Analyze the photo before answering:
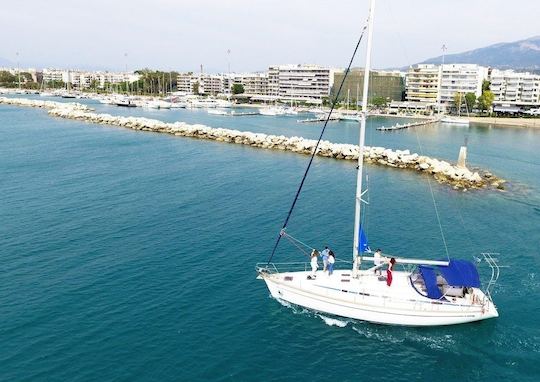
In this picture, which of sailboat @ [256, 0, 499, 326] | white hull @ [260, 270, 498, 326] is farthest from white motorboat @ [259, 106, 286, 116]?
white hull @ [260, 270, 498, 326]

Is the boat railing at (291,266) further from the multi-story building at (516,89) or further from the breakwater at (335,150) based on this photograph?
the multi-story building at (516,89)

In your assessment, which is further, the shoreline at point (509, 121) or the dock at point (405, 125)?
the shoreline at point (509, 121)

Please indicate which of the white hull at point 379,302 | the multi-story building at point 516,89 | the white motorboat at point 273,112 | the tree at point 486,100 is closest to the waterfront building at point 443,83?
the multi-story building at point 516,89

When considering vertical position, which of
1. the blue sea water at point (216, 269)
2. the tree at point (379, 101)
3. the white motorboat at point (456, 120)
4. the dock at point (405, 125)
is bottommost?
the blue sea water at point (216, 269)

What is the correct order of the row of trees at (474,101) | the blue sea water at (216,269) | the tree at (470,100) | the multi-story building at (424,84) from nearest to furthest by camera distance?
the blue sea water at (216,269) → the row of trees at (474,101) → the tree at (470,100) → the multi-story building at (424,84)

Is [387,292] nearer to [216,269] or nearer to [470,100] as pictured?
[216,269]

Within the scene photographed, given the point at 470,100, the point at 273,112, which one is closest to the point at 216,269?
the point at 273,112

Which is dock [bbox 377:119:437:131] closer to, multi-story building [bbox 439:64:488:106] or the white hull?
multi-story building [bbox 439:64:488:106]
